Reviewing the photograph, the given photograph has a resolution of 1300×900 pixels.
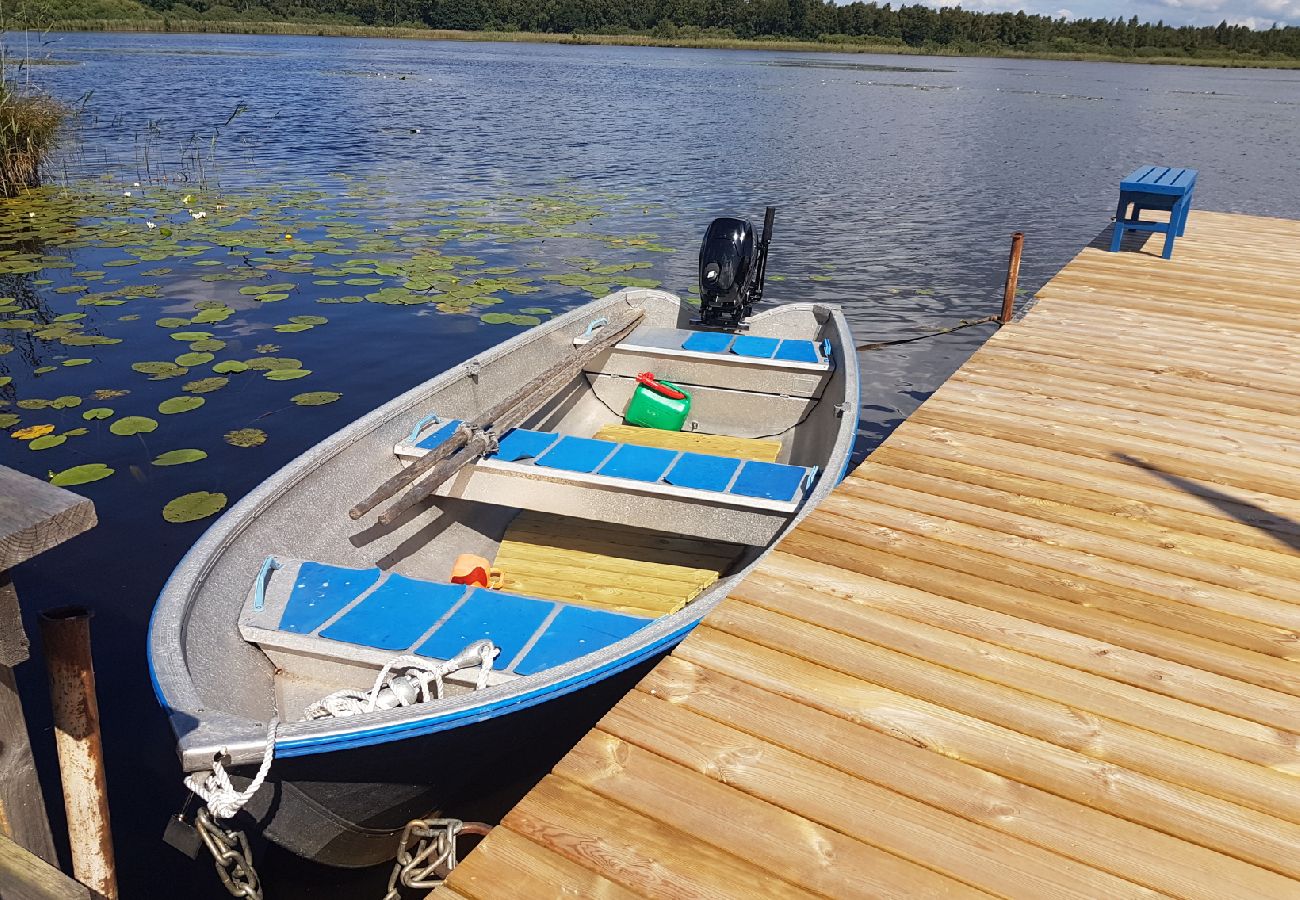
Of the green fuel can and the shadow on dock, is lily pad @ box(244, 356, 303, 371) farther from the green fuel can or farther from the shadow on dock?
the shadow on dock

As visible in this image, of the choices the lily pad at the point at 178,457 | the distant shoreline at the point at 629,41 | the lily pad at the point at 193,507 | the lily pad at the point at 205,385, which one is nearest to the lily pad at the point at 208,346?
the lily pad at the point at 205,385

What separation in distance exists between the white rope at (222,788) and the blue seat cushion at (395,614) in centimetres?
73

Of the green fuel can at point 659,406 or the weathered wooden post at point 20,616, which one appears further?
the green fuel can at point 659,406

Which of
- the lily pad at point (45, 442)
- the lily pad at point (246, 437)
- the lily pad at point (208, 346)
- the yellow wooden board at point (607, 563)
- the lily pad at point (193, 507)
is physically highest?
the yellow wooden board at point (607, 563)

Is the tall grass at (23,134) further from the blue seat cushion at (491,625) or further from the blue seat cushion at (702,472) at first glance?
the blue seat cushion at (491,625)

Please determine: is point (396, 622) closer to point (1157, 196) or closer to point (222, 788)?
point (222, 788)

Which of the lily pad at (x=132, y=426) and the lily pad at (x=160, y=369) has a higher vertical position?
the lily pad at (x=160, y=369)

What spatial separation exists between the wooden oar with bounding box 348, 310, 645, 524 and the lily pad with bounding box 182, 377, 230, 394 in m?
3.22

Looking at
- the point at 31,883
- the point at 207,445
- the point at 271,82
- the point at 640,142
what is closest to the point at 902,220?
the point at 640,142

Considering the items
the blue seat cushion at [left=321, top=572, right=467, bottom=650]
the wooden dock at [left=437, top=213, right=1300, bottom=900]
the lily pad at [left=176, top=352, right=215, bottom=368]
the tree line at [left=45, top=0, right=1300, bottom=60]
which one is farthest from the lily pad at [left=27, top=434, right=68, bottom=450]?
the tree line at [left=45, top=0, right=1300, bottom=60]

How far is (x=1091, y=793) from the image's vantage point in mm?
2088

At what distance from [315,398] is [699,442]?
11.2 ft

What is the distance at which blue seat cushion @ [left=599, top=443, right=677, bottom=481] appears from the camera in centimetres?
423

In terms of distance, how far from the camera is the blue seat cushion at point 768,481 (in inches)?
159
